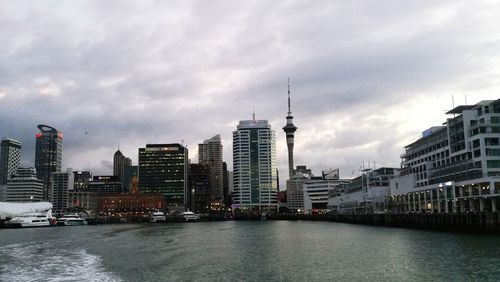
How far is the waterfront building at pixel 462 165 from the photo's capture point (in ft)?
430

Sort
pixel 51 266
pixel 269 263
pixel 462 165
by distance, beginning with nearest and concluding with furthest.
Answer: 1. pixel 51 266
2. pixel 269 263
3. pixel 462 165

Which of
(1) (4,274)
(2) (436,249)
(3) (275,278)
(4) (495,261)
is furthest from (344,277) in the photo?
(1) (4,274)

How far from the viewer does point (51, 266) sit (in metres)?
65.7

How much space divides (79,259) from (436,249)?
2309 inches

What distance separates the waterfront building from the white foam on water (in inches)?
3926

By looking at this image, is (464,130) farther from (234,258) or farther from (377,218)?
(234,258)

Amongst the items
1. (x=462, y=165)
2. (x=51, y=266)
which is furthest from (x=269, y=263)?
(x=462, y=165)

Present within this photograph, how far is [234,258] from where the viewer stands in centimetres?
7469

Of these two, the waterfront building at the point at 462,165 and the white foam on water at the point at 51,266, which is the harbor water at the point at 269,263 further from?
the waterfront building at the point at 462,165

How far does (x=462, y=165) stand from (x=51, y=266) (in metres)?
120

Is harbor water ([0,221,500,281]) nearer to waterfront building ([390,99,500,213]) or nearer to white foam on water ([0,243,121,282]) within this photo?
white foam on water ([0,243,121,282])

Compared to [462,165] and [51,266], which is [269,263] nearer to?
[51,266]

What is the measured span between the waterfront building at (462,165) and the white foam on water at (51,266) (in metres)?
99.7

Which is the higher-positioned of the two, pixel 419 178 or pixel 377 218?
pixel 419 178
